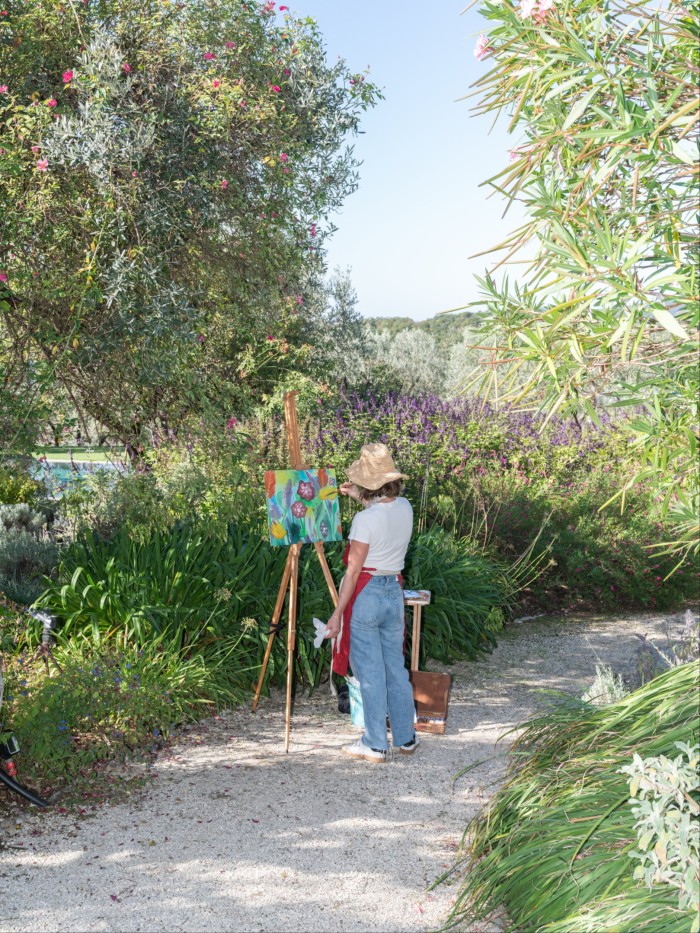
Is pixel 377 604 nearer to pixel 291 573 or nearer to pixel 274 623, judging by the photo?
pixel 291 573

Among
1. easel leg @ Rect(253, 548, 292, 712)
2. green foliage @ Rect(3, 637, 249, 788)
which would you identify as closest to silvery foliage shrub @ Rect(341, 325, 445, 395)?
easel leg @ Rect(253, 548, 292, 712)

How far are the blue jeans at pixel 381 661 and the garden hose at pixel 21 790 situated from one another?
5.68 ft

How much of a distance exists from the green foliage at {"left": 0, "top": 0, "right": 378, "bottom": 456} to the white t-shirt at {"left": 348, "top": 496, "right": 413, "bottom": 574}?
7.88ft

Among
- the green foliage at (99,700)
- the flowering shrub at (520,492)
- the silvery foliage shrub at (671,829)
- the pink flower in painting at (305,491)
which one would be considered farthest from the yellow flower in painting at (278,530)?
the silvery foliage shrub at (671,829)

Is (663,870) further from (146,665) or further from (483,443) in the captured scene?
(483,443)

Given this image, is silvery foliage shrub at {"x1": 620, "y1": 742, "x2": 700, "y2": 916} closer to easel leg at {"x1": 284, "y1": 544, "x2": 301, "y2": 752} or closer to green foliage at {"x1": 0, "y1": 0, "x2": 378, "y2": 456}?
easel leg at {"x1": 284, "y1": 544, "x2": 301, "y2": 752}

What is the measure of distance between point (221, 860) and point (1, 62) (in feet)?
19.3

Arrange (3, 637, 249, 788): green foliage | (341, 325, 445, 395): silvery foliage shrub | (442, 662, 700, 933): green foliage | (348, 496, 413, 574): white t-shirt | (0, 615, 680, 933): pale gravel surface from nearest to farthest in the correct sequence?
(442, 662, 700, 933): green foliage
(0, 615, 680, 933): pale gravel surface
(3, 637, 249, 788): green foliage
(348, 496, 413, 574): white t-shirt
(341, 325, 445, 395): silvery foliage shrub

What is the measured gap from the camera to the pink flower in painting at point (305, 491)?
5164 mm

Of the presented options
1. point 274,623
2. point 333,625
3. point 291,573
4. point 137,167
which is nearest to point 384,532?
point 333,625

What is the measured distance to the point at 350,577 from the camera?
15.2ft

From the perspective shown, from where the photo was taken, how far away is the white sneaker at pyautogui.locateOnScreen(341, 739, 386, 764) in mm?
4762

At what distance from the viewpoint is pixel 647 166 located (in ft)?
9.25

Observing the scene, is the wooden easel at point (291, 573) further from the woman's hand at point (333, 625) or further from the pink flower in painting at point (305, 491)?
the woman's hand at point (333, 625)
